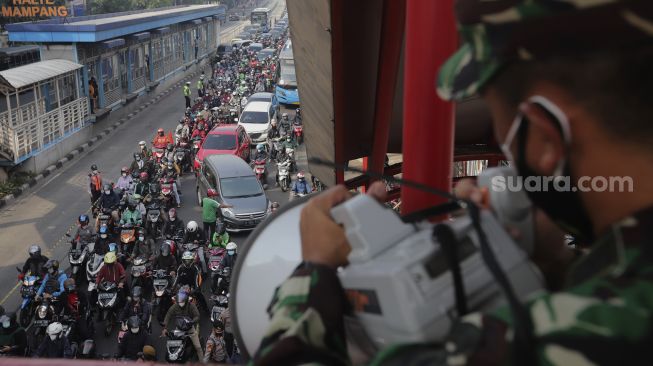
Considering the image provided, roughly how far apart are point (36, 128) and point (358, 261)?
884 inches

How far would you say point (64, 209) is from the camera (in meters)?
18.7

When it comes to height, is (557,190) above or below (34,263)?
above

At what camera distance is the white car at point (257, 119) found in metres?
25.4

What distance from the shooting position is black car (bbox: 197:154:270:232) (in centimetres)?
1706

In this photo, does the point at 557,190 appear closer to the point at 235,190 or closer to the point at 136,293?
the point at 136,293

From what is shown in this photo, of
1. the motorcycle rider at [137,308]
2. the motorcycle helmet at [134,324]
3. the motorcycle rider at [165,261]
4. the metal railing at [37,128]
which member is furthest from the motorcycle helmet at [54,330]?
the metal railing at [37,128]

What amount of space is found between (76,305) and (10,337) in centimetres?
194

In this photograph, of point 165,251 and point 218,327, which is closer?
point 218,327

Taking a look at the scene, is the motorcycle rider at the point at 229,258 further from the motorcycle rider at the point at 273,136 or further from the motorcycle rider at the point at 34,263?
the motorcycle rider at the point at 273,136

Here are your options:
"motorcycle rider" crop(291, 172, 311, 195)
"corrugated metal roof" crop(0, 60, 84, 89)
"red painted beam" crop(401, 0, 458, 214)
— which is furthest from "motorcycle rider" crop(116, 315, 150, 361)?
"corrugated metal roof" crop(0, 60, 84, 89)

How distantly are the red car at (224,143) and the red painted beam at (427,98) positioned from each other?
1848 cm

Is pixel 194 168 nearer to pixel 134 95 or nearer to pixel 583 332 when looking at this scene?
pixel 134 95

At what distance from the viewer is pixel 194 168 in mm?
21812

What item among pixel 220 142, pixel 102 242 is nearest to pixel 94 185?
pixel 102 242
